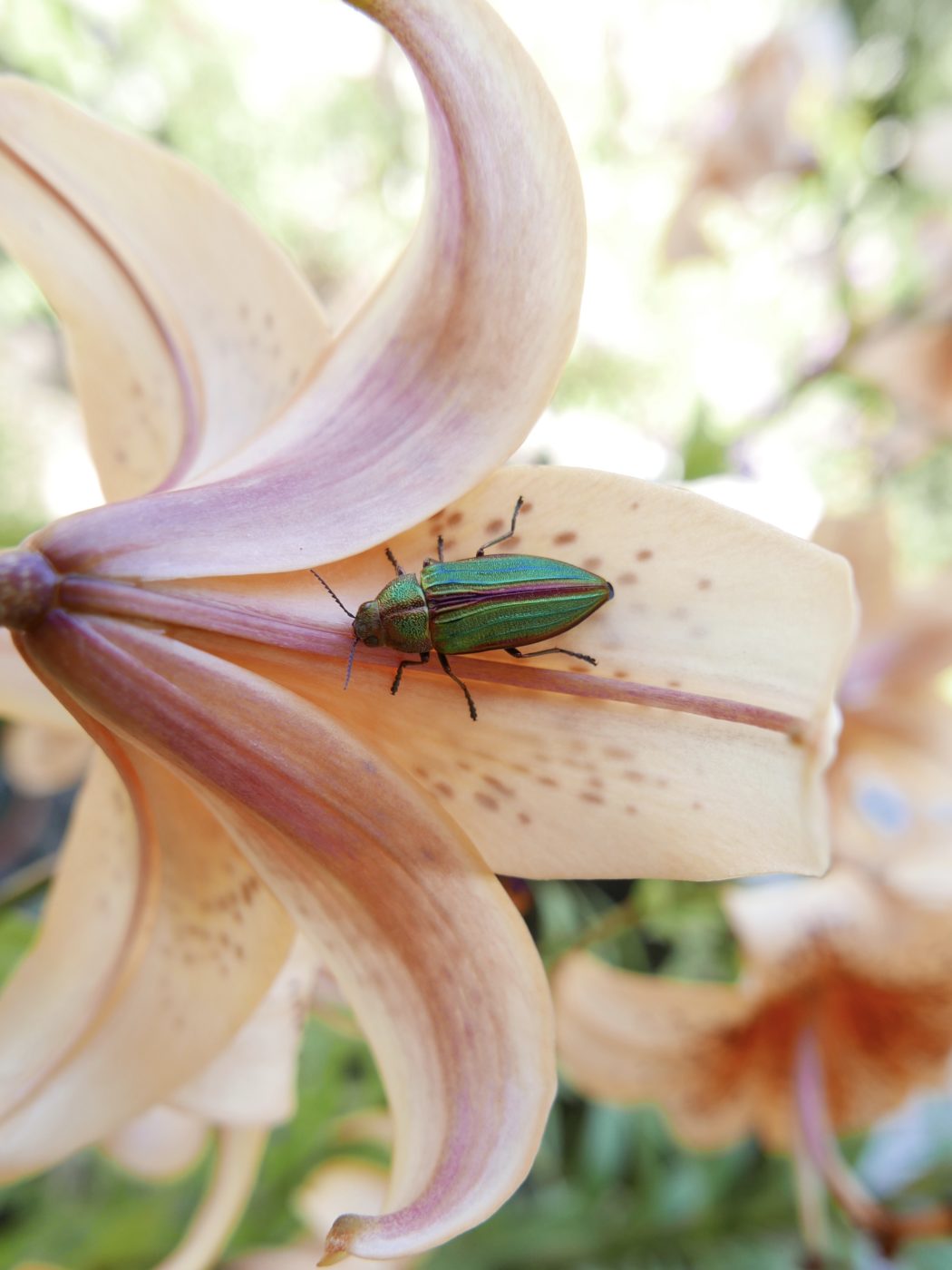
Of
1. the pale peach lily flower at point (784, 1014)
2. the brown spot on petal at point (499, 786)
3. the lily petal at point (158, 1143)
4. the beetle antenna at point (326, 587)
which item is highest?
the beetle antenna at point (326, 587)

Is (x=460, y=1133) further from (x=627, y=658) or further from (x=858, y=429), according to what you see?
(x=858, y=429)

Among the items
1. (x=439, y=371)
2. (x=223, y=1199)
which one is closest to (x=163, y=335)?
(x=439, y=371)

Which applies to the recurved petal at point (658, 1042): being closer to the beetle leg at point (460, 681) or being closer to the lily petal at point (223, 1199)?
the lily petal at point (223, 1199)

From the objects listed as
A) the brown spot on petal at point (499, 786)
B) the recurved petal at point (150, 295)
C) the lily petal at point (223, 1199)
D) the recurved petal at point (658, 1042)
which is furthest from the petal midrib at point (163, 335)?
the recurved petal at point (658, 1042)

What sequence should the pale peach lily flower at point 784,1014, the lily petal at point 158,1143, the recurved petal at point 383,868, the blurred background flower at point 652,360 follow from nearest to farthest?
the recurved petal at point 383,868, the lily petal at point 158,1143, the pale peach lily flower at point 784,1014, the blurred background flower at point 652,360

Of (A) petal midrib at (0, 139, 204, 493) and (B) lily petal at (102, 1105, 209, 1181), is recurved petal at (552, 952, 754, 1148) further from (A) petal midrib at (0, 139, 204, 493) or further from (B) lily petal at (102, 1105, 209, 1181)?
(A) petal midrib at (0, 139, 204, 493)

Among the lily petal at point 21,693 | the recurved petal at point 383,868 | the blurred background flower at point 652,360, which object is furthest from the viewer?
the blurred background flower at point 652,360
